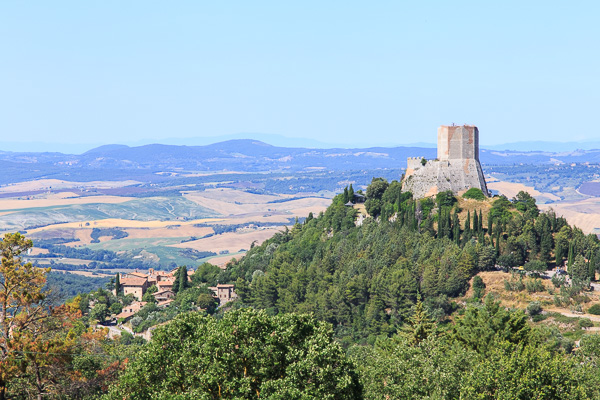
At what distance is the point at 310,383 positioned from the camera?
26.9 m

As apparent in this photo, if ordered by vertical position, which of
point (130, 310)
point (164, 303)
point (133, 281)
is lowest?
point (130, 310)

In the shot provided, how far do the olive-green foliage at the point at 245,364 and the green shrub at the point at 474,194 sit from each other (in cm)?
4932

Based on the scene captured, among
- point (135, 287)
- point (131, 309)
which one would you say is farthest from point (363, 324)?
point (135, 287)

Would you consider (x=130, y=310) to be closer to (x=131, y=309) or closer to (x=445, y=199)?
(x=131, y=309)

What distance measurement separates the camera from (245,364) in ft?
91.2

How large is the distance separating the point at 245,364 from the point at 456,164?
175ft

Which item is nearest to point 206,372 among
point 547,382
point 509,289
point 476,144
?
point 547,382

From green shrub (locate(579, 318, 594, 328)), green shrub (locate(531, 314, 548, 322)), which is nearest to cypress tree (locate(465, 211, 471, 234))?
green shrub (locate(531, 314, 548, 322))

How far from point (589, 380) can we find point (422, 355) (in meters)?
6.85

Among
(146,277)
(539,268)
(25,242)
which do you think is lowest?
(146,277)

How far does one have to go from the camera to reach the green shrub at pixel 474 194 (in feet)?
249

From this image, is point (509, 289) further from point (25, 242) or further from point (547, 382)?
point (25, 242)

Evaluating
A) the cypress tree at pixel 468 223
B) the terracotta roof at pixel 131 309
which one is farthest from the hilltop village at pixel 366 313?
the cypress tree at pixel 468 223

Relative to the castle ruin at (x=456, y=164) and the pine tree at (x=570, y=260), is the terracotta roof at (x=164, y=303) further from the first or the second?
the pine tree at (x=570, y=260)
